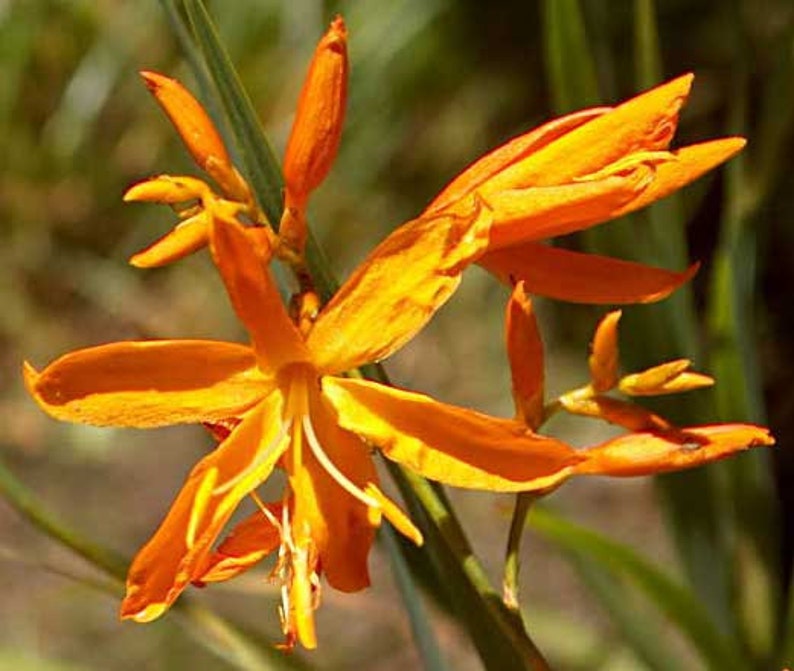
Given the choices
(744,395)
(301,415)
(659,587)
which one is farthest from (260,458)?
(744,395)

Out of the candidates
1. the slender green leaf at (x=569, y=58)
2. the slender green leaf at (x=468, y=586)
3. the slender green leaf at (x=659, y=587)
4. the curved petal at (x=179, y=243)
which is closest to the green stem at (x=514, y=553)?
the slender green leaf at (x=468, y=586)

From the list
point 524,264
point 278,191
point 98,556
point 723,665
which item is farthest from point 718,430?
point 723,665

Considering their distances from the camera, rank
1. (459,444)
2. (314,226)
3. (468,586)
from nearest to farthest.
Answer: (459,444) → (468,586) → (314,226)

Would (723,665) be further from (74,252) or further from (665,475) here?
(74,252)

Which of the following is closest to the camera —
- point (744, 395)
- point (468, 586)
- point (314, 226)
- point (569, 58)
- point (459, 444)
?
point (459, 444)

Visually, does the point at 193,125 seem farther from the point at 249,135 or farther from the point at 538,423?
the point at 538,423

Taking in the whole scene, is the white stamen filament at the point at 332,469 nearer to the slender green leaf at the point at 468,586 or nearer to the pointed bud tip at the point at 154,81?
the slender green leaf at the point at 468,586

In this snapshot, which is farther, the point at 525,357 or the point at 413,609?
the point at 413,609

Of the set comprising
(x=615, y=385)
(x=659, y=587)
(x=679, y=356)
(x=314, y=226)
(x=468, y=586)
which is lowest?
(x=314, y=226)
